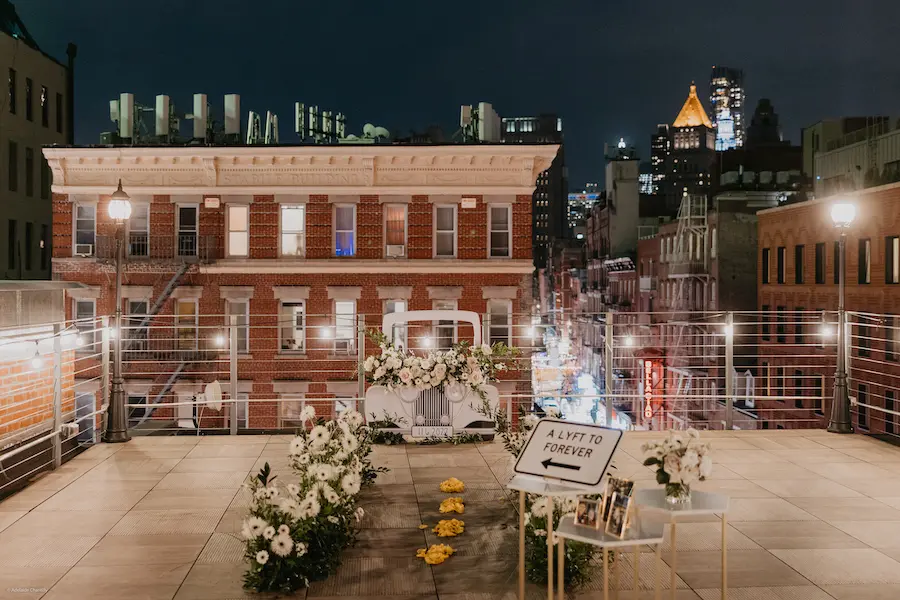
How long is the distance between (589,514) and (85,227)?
33380mm

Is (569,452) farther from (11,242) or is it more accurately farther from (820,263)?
(11,242)

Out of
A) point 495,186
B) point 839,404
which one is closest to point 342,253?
point 495,186

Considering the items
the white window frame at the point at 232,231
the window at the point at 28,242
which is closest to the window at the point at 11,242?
the window at the point at 28,242

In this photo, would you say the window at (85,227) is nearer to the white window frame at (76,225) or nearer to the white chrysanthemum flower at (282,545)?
the white window frame at (76,225)

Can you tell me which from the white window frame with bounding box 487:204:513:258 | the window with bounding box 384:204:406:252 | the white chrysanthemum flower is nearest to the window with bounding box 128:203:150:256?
the window with bounding box 384:204:406:252

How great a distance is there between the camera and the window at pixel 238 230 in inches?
1348

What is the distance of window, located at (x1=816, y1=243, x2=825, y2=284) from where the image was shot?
40094 millimetres

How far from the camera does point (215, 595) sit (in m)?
6.72

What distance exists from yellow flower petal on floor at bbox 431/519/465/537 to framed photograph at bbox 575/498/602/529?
278 cm

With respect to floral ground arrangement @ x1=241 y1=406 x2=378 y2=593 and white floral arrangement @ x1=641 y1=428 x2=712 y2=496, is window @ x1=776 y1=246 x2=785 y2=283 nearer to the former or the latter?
floral ground arrangement @ x1=241 y1=406 x2=378 y2=593

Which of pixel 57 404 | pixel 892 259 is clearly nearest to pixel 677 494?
pixel 57 404

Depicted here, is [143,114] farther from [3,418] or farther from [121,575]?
[121,575]

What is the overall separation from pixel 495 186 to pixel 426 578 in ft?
90.2

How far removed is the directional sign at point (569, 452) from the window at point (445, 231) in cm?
2807
